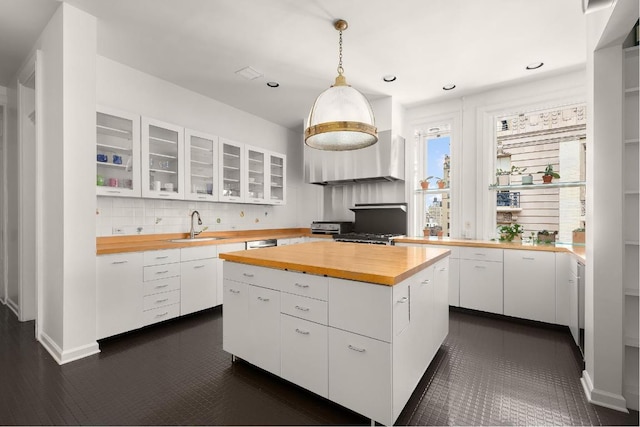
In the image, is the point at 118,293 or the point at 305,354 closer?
the point at 305,354

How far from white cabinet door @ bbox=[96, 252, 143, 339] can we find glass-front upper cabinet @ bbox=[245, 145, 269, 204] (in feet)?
6.35

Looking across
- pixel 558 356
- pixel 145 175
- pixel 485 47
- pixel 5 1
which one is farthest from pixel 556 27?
pixel 5 1

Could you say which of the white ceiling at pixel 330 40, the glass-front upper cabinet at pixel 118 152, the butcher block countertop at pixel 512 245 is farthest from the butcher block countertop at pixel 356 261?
the white ceiling at pixel 330 40

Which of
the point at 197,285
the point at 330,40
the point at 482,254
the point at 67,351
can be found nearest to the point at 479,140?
the point at 482,254

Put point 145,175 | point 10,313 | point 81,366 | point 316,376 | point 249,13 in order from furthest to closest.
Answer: point 10,313
point 145,175
point 249,13
point 81,366
point 316,376

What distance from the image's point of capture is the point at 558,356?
2496mm

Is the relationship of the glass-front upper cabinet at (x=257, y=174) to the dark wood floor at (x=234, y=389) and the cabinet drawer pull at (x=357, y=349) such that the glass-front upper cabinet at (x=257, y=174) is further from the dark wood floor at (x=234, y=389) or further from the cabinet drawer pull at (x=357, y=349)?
the cabinet drawer pull at (x=357, y=349)

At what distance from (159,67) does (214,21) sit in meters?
1.22

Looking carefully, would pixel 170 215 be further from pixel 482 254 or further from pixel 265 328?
pixel 482 254

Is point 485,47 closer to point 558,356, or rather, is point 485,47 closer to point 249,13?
point 249,13

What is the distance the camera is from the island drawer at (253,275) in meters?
1.98

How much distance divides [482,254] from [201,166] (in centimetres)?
360

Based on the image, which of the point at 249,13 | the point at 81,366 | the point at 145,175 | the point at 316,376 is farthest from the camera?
the point at 145,175

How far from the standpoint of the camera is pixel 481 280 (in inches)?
136
